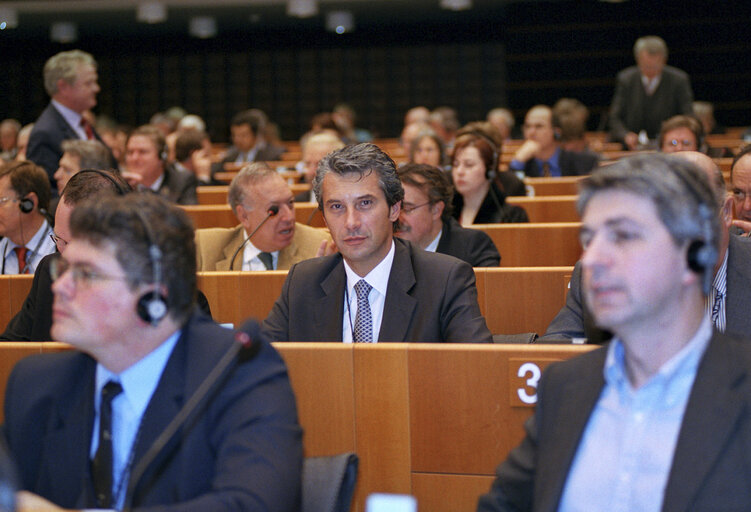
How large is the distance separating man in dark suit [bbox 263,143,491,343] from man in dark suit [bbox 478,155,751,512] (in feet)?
3.48

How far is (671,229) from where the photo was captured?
1.43 meters

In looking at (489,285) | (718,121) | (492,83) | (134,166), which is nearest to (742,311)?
(489,285)

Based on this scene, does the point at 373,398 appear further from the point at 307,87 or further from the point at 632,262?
the point at 307,87

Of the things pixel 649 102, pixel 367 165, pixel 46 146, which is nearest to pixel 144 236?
pixel 367 165

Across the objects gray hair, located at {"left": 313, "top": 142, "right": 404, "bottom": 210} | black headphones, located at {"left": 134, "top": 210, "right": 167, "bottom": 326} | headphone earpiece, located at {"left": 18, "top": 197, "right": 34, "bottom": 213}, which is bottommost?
black headphones, located at {"left": 134, "top": 210, "right": 167, "bottom": 326}

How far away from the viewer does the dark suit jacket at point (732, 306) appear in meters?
2.43

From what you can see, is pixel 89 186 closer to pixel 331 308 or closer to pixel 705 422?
pixel 331 308

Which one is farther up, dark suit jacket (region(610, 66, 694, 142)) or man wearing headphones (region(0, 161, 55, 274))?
dark suit jacket (region(610, 66, 694, 142))

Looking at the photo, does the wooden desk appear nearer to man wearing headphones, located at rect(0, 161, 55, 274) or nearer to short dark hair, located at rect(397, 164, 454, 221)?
short dark hair, located at rect(397, 164, 454, 221)

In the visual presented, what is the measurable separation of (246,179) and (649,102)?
4778 mm

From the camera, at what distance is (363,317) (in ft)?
8.87

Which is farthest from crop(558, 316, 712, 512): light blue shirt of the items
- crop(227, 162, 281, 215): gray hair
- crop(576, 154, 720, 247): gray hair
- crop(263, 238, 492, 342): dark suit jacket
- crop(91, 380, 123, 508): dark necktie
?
crop(227, 162, 281, 215): gray hair

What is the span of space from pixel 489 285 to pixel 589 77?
10.6m

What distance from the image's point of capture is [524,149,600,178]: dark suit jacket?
7012mm
